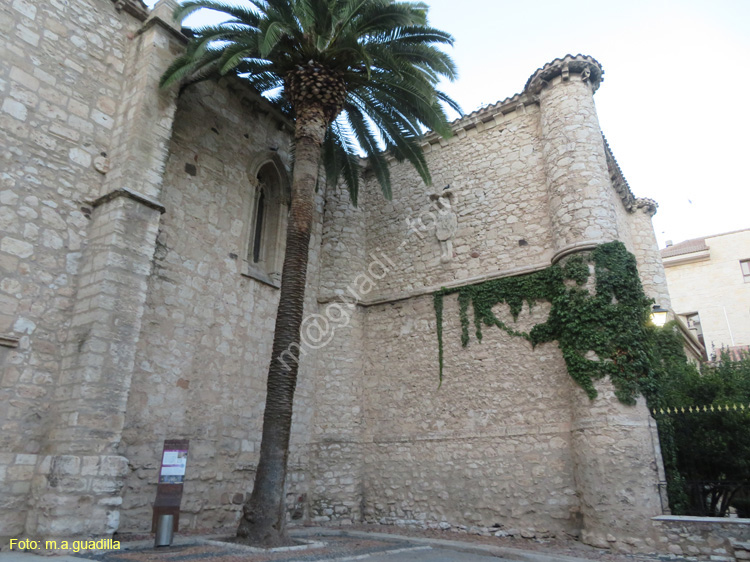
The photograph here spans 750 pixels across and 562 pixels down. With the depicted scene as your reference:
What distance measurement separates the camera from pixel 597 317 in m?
9.80

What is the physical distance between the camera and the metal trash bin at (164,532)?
23.9 ft

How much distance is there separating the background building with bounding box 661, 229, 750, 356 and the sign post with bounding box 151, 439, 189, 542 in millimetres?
27716

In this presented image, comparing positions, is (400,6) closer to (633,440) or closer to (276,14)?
(276,14)

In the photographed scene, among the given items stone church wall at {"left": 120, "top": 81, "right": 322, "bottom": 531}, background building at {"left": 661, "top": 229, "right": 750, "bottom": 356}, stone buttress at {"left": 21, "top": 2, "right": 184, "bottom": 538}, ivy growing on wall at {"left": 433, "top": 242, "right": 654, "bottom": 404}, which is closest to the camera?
stone buttress at {"left": 21, "top": 2, "right": 184, "bottom": 538}

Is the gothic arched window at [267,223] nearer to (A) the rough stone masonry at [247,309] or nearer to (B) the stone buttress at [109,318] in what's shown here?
(A) the rough stone masonry at [247,309]

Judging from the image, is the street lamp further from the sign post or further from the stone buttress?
the stone buttress

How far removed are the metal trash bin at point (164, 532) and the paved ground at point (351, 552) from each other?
105 mm

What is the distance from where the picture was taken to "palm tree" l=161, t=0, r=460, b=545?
8289 mm

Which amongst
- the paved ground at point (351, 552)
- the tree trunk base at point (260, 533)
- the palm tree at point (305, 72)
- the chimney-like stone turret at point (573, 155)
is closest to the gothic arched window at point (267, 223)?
the palm tree at point (305, 72)

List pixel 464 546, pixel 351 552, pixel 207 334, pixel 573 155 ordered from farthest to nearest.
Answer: pixel 573 155 → pixel 207 334 → pixel 464 546 → pixel 351 552

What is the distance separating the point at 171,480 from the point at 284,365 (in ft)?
7.67

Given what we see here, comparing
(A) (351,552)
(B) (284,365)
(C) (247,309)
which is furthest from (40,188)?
(A) (351,552)

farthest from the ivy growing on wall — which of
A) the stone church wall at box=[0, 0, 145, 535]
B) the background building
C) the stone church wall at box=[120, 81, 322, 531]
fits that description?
the background building

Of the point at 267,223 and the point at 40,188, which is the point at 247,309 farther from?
the point at 40,188
